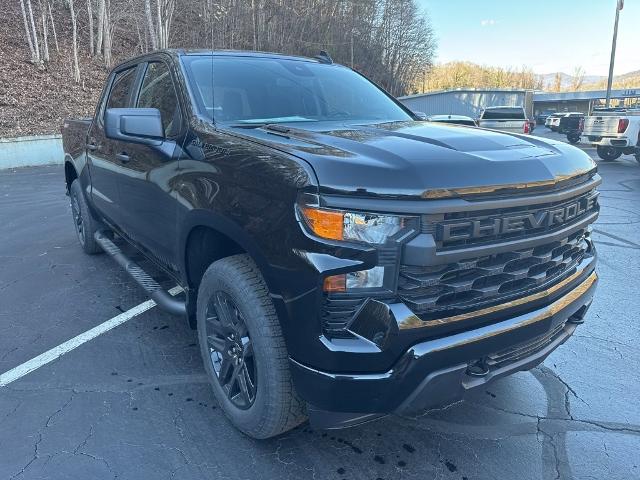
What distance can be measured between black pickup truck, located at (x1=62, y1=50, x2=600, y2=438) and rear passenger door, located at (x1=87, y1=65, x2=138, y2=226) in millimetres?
1006

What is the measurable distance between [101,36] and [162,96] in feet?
74.5

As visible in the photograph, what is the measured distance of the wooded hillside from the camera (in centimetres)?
1783

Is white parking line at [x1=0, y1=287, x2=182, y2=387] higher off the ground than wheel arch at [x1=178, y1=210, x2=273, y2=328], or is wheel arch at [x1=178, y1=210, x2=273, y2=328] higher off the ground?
wheel arch at [x1=178, y1=210, x2=273, y2=328]

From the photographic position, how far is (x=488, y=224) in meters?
2.00

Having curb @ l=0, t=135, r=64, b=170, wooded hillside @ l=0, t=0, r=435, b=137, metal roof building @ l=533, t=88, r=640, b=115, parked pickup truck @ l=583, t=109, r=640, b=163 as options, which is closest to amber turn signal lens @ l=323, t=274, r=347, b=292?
curb @ l=0, t=135, r=64, b=170

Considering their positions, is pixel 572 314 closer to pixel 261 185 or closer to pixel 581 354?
pixel 581 354

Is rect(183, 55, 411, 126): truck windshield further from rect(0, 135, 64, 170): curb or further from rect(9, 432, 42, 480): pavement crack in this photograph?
rect(0, 135, 64, 170): curb

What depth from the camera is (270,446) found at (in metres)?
2.51

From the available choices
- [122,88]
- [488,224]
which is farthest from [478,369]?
[122,88]

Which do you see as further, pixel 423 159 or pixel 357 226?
pixel 423 159

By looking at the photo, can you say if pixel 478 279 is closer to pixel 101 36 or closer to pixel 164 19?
pixel 164 19

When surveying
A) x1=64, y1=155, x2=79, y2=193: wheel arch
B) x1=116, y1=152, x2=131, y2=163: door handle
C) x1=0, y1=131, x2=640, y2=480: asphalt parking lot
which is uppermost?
x1=116, y1=152, x2=131, y2=163: door handle

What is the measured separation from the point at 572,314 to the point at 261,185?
168cm

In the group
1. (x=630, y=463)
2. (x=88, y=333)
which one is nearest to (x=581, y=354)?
(x=630, y=463)
